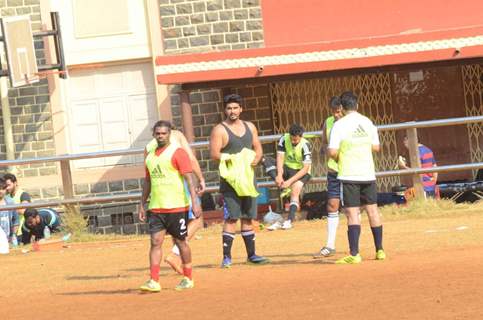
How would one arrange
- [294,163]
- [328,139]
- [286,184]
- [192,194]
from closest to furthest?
1. [192,194]
2. [328,139]
3. [286,184]
4. [294,163]

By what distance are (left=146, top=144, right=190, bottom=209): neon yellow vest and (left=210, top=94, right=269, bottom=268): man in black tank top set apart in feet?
4.23

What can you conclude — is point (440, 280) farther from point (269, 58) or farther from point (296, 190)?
point (269, 58)

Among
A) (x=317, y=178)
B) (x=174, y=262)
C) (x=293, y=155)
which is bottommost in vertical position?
(x=174, y=262)

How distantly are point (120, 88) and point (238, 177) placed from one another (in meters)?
11.1

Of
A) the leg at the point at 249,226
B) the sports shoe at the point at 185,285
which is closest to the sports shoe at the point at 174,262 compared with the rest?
→ the sports shoe at the point at 185,285

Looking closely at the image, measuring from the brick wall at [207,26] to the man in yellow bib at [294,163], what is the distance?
5544mm

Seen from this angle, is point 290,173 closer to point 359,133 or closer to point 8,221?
point 8,221

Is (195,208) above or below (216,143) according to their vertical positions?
below

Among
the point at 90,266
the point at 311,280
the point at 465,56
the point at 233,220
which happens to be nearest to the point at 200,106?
the point at 465,56

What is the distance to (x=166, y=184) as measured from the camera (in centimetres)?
1159

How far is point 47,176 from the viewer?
77.3ft

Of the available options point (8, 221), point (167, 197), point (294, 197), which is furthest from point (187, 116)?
point (167, 197)

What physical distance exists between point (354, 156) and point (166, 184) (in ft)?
6.82

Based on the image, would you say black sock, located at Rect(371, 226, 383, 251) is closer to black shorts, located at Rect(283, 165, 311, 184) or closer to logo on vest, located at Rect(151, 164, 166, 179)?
logo on vest, located at Rect(151, 164, 166, 179)
